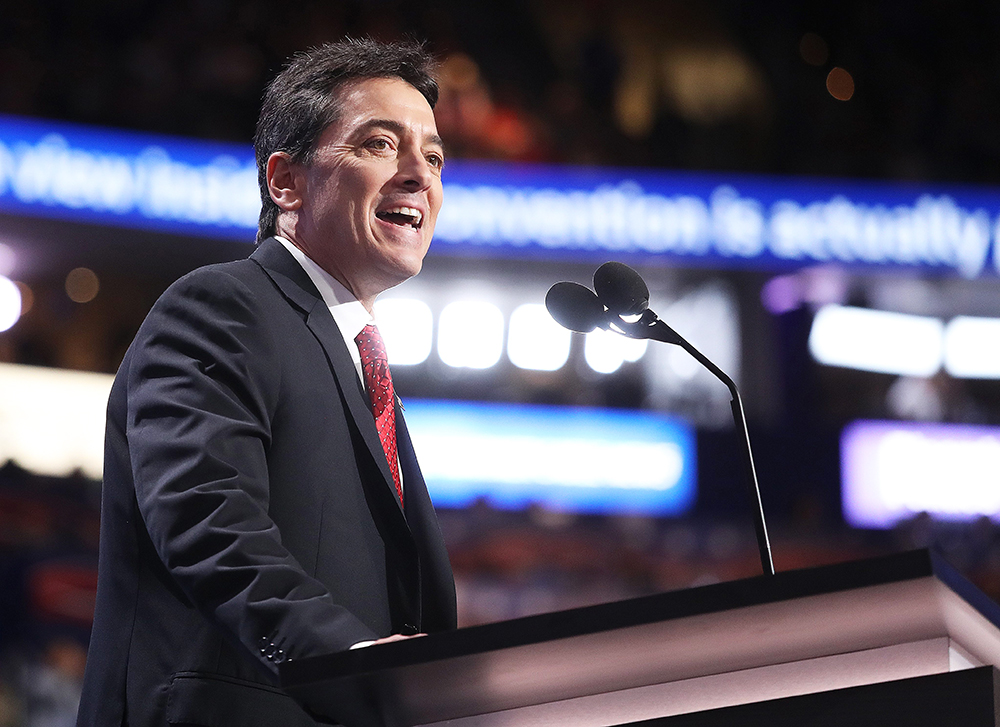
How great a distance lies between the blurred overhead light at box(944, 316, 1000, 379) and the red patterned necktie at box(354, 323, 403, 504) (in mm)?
6358

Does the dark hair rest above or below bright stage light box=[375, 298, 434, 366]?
below

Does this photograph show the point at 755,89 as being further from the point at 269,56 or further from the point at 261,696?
the point at 261,696

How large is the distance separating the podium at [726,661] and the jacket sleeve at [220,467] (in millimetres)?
87

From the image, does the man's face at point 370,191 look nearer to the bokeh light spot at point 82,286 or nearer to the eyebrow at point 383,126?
the eyebrow at point 383,126

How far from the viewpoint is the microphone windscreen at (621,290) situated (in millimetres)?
1479

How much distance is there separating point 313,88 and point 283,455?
635mm

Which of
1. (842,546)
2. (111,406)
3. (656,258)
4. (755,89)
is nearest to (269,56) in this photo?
(656,258)

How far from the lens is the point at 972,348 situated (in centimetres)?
726

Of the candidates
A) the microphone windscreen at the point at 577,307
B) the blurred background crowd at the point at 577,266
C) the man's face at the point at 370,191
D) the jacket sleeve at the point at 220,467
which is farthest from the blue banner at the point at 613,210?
the jacket sleeve at the point at 220,467

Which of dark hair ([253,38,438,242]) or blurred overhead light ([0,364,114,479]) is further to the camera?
blurred overhead light ([0,364,114,479])

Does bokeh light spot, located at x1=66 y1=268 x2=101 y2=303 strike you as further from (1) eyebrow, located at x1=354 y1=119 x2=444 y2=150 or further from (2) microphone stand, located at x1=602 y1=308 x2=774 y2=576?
(2) microphone stand, located at x1=602 y1=308 x2=774 y2=576

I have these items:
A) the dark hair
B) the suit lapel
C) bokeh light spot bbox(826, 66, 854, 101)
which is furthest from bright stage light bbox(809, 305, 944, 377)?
the suit lapel

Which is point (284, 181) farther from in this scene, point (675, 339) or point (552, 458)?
point (552, 458)

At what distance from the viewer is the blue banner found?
6098 mm
